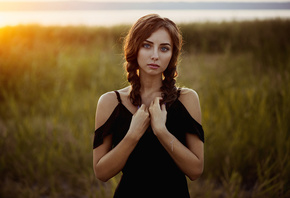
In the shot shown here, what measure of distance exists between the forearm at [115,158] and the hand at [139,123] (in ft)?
0.09

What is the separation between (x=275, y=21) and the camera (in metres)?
8.72

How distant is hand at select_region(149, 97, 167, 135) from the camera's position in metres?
1.20

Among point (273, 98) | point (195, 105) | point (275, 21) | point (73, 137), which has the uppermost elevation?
point (275, 21)

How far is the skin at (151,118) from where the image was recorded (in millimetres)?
1209

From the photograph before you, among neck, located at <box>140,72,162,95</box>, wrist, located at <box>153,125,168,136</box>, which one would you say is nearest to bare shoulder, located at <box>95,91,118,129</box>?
neck, located at <box>140,72,162,95</box>

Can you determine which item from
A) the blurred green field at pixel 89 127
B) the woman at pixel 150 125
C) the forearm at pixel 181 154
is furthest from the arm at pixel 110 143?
the blurred green field at pixel 89 127

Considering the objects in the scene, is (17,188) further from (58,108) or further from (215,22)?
(215,22)

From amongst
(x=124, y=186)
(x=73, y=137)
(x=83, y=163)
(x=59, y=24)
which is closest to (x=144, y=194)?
(x=124, y=186)

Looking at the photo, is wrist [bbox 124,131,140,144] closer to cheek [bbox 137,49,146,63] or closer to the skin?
the skin

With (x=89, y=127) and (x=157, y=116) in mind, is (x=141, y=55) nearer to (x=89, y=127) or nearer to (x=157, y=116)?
(x=157, y=116)

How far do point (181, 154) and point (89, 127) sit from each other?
2.68m

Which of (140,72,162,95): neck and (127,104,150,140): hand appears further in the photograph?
(140,72,162,95): neck

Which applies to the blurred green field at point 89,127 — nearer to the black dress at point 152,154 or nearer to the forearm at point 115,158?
the black dress at point 152,154

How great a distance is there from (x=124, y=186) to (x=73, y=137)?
242 cm
